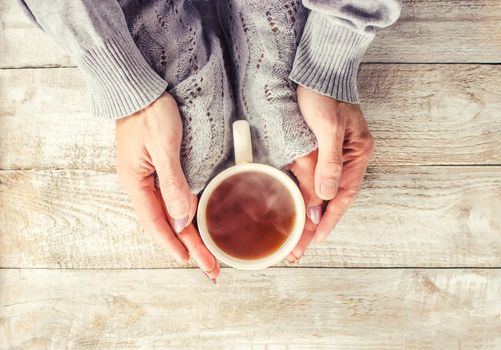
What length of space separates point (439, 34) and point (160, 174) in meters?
0.57

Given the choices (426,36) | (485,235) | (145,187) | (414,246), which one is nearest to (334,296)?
(414,246)

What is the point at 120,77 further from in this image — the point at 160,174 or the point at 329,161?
the point at 329,161

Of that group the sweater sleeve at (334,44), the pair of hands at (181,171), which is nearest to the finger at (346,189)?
the pair of hands at (181,171)

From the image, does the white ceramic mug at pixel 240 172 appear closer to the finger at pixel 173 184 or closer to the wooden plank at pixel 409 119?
the finger at pixel 173 184

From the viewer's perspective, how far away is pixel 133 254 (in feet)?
2.91

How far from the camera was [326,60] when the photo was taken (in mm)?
743

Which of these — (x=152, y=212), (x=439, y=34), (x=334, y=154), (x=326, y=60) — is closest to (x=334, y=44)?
(x=326, y=60)

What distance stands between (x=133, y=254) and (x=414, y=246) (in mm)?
524

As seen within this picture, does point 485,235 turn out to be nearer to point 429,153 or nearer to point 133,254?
point 429,153

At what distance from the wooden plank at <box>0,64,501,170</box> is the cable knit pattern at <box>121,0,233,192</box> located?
210 millimetres

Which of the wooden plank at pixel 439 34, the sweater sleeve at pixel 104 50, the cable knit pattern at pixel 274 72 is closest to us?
the sweater sleeve at pixel 104 50

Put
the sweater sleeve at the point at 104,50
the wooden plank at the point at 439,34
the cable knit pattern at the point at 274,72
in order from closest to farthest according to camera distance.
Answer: the sweater sleeve at the point at 104,50, the cable knit pattern at the point at 274,72, the wooden plank at the point at 439,34

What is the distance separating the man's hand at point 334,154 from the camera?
2.41 ft

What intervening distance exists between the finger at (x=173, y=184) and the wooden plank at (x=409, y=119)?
21 centimetres
